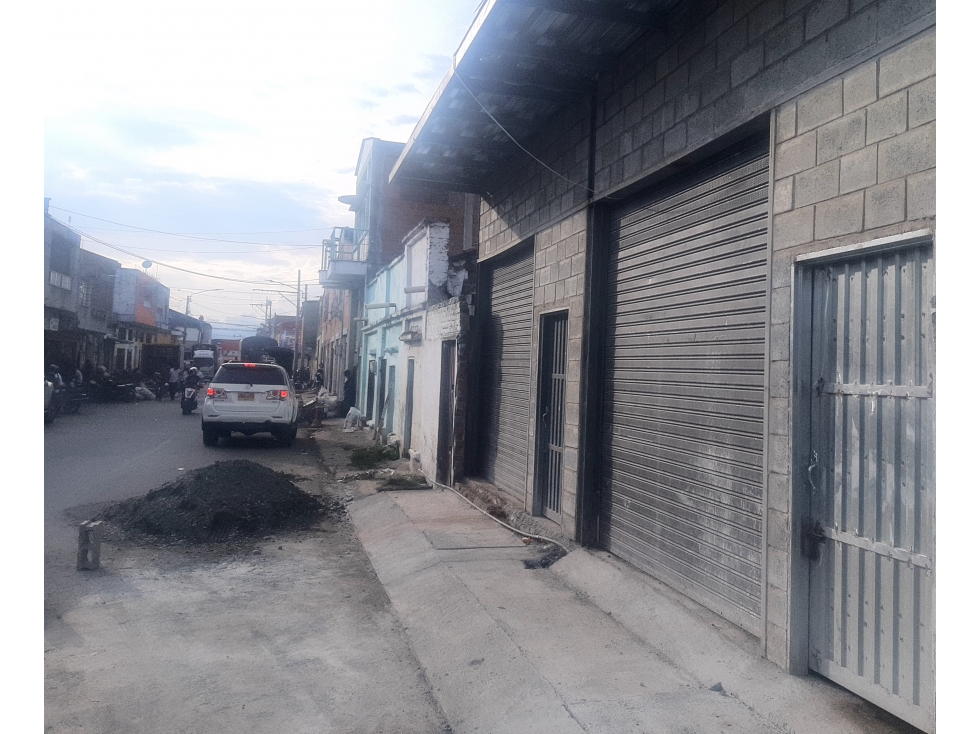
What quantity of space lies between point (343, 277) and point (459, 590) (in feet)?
72.2

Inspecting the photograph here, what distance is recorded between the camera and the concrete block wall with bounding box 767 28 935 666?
10.3 feet

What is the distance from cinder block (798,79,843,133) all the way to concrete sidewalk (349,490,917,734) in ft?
9.87

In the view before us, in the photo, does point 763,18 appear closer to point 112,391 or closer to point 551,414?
point 551,414

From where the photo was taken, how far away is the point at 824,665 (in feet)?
12.0

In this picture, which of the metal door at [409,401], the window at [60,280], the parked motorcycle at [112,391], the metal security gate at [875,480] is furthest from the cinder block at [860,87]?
the window at [60,280]

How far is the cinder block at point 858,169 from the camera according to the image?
3.38 m

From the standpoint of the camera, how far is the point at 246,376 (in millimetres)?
15680

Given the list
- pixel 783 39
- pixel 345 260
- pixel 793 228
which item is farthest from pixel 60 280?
pixel 793 228

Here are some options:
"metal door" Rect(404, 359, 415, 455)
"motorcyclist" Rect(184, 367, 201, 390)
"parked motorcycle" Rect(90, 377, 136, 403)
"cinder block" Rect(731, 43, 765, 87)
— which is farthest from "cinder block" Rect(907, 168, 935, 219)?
"parked motorcycle" Rect(90, 377, 136, 403)

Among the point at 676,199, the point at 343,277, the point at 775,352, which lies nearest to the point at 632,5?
the point at 676,199

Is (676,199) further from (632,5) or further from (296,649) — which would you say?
(296,649)
